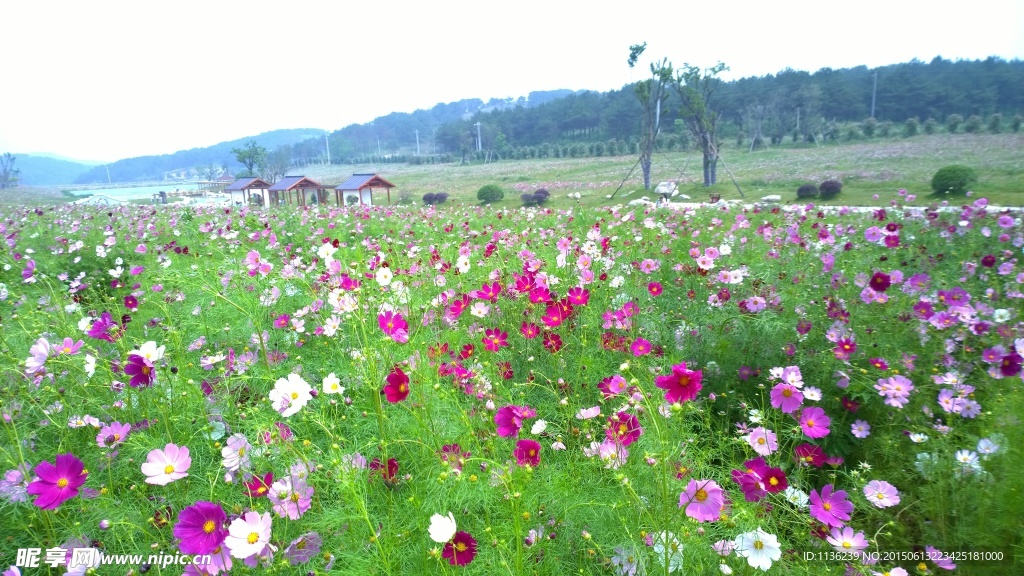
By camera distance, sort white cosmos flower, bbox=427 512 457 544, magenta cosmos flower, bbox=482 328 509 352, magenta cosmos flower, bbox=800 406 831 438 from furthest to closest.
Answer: magenta cosmos flower, bbox=482 328 509 352, magenta cosmos flower, bbox=800 406 831 438, white cosmos flower, bbox=427 512 457 544

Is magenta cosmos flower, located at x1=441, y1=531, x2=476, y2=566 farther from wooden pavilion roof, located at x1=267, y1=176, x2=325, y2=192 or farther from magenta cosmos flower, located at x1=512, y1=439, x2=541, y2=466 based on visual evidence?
wooden pavilion roof, located at x1=267, y1=176, x2=325, y2=192

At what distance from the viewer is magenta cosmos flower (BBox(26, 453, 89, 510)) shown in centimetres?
112

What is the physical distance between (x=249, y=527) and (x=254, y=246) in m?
5.14

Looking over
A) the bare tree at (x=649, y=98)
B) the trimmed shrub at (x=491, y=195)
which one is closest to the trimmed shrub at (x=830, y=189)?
the bare tree at (x=649, y=98)

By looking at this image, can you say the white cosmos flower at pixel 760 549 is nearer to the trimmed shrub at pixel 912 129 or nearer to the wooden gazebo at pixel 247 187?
the wooden gazebo at pixel 247 187

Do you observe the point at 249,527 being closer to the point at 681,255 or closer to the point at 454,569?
the point at 454,569

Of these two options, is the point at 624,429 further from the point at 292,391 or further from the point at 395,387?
the point at 292,391

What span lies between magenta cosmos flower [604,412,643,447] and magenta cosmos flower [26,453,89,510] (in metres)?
1.28

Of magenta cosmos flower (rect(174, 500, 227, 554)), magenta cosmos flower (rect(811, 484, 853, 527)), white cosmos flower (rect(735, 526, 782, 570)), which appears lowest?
magenta cosmos flower (rect(811, 484, 853, 527))

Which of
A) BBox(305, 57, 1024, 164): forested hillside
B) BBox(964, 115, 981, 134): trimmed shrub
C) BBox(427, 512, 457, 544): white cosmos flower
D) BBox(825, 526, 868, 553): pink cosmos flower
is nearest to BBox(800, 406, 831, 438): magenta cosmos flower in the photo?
BBox(825, 526, 868, 553): pink cosmos flower

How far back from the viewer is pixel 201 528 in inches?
41.6

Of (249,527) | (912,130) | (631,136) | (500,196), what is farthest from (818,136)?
(249,527)

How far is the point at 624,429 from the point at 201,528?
3.33 feet

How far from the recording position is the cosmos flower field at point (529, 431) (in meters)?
1.20
